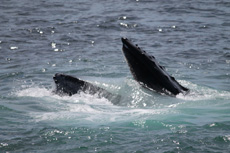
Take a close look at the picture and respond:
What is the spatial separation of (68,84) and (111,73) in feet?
14.7

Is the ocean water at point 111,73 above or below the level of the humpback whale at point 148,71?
below

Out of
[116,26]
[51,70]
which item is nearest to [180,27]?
[116,26]

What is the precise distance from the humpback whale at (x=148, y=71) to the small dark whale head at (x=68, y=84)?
132 centimetres

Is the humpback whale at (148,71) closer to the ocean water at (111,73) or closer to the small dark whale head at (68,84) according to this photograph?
the ocean water at (111,73)

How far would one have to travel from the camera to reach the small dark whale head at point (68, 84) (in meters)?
10.8

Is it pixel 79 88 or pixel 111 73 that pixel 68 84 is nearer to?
pixel 79 88

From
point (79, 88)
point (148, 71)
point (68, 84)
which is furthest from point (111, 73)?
point (148, 71)

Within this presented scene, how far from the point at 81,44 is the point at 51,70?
4822mm

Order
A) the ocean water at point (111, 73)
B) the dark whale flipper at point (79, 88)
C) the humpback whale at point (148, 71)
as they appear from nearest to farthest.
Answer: the ocean water at point (111, 73)
the humpback whale at point (148, 71)
the dark whale flipper at point (79, 88)

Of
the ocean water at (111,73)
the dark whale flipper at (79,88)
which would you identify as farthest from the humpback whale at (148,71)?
the dark whale flipper at (79,88)

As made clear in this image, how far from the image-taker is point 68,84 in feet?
36.1

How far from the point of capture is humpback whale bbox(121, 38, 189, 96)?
394 inches

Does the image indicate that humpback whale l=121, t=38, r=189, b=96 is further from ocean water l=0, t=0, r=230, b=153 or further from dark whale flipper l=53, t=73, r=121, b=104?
dark whale flipper l=53, t=73, r=121, b=104

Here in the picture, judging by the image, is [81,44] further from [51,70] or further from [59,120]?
[59,120]
